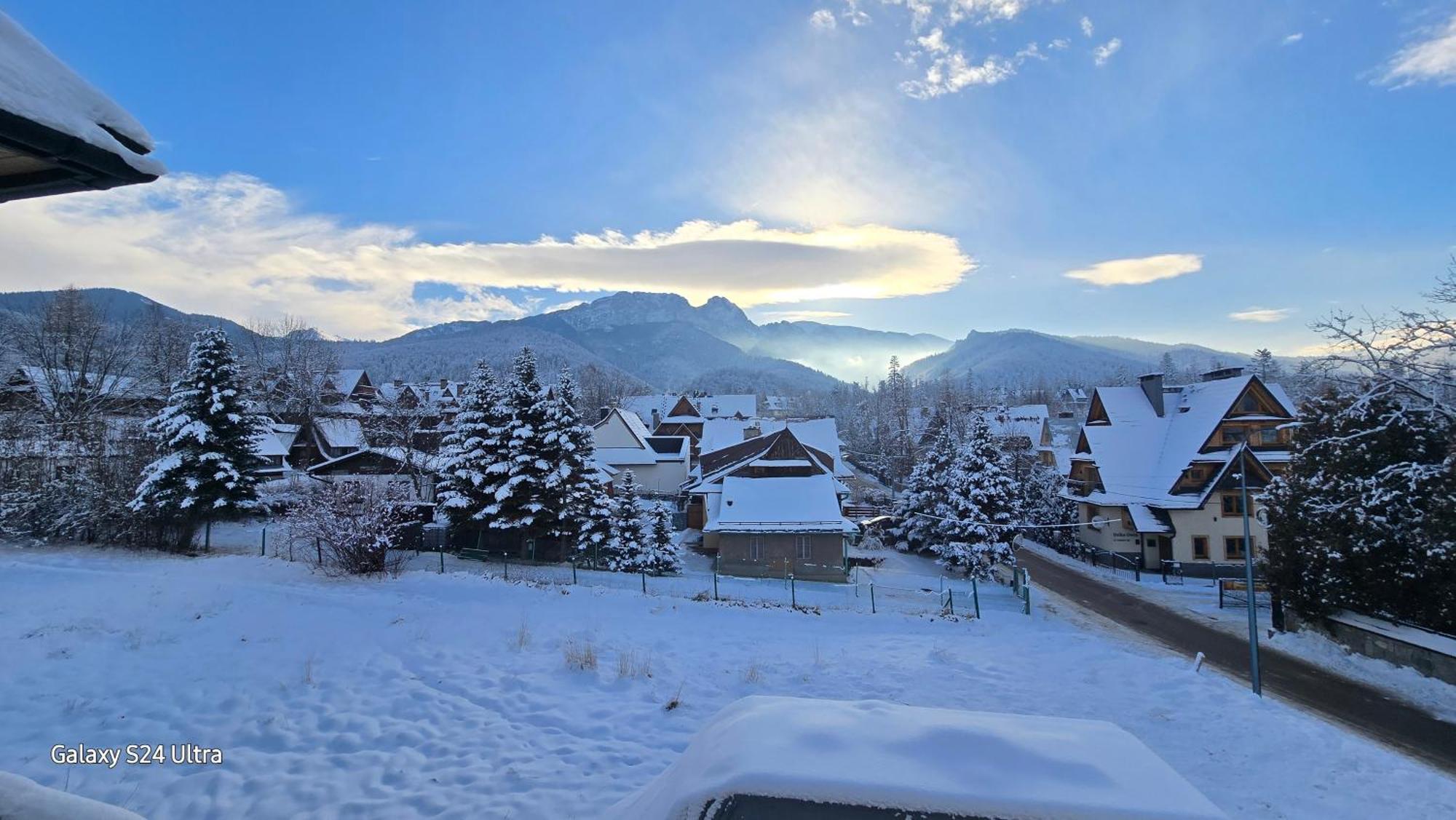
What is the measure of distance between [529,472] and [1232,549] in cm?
3357

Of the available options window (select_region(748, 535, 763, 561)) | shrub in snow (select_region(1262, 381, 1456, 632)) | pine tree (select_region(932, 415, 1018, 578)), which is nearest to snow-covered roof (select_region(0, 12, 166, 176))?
shrub in snow (select_region(1262, 381, 1456, 632))

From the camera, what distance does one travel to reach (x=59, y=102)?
250 cm

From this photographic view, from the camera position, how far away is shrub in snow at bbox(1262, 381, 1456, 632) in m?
16.3

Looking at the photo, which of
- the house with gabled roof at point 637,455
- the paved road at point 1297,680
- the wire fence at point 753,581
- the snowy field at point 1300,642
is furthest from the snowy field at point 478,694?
the house with gabled roof at point 637,455

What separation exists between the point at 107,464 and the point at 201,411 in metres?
3.53

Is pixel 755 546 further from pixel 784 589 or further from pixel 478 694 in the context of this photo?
pixel 478 694

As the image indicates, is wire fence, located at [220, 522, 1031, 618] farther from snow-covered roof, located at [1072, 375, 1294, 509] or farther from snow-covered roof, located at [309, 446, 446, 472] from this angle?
snow-covered roof, located at [1072, 375, 1294, 509]

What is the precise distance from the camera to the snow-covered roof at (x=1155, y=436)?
31438 millimetres

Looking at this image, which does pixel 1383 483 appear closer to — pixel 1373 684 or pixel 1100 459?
pixel 1373 684

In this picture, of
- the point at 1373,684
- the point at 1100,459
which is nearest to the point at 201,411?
the point at 1373,684

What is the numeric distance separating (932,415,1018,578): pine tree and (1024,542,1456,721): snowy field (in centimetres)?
306

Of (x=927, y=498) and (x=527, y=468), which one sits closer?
(x=527, y=468)

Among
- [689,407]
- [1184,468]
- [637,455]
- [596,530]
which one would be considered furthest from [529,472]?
[689,407]

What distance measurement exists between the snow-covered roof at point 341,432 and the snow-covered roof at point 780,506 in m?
27.4
